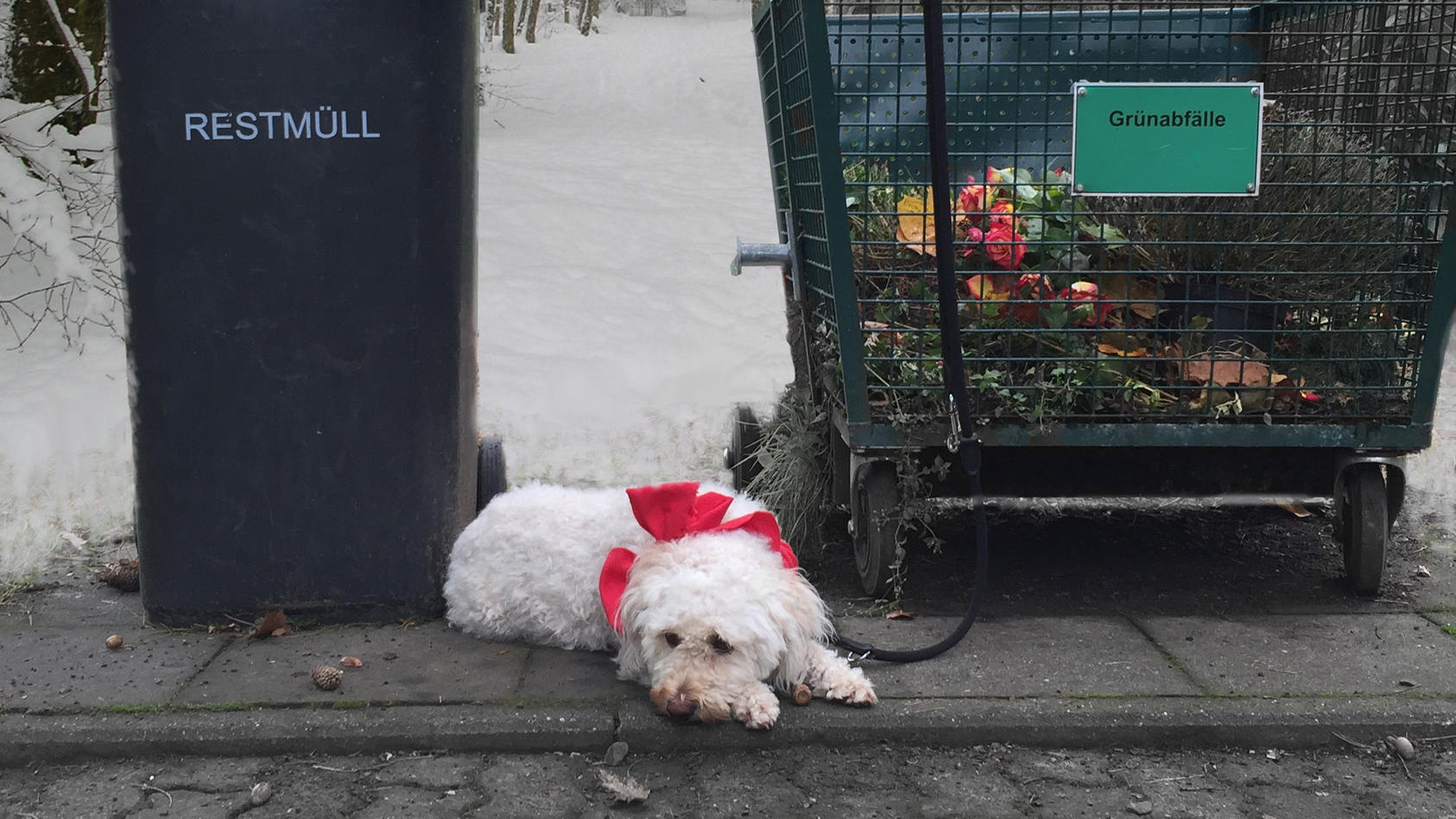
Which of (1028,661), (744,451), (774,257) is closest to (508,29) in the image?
(744,451)

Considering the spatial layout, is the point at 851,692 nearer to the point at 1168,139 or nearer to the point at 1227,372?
the point at 1227,372

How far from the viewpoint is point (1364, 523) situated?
305cm

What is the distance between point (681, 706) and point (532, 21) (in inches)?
821

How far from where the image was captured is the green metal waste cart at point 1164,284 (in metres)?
2.83

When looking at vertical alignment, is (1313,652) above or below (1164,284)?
below

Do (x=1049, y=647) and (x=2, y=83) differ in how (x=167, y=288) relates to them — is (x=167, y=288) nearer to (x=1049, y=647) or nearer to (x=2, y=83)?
(x=1049, y=647)

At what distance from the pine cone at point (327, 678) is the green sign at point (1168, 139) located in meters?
1.95

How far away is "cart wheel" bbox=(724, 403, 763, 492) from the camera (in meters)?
3.88

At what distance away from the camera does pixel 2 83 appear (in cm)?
555

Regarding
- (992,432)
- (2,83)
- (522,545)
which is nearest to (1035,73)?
(992,432)

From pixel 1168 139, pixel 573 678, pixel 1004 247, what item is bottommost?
pixel 573 678

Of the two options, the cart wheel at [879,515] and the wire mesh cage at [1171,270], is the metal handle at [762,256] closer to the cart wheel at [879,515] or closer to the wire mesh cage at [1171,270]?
the wire mesh cage at [1171,270]

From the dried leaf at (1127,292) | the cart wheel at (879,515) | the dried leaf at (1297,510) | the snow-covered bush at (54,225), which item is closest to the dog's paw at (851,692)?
the cart wheel at (879,515)

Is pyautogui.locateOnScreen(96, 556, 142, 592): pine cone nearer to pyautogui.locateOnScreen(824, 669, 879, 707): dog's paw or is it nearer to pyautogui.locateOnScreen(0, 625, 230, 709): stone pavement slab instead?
pyautogui.locateOnScreen(0, 625, 230, 709): stone pavement slab
